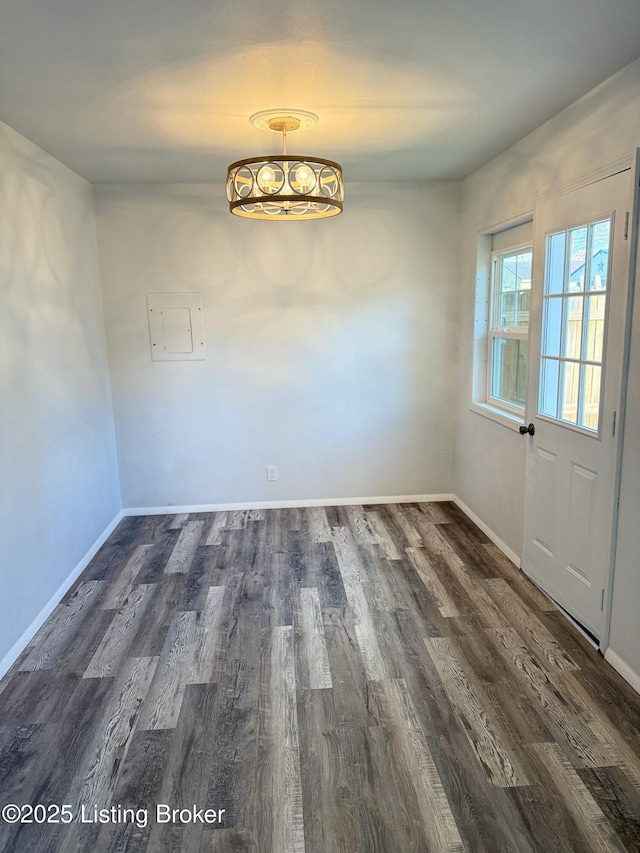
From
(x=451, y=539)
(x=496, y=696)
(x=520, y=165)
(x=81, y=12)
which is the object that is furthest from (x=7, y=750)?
(x=520, y=165)

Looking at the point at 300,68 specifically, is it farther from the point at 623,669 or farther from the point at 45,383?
the point at 623,669

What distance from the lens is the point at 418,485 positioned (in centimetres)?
460

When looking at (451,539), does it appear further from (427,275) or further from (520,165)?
(520,165)

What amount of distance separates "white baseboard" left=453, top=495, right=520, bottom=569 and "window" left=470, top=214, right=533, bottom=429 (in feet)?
2.65

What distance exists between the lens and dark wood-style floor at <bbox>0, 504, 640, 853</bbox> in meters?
1.71

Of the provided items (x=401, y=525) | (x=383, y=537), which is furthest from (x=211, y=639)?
(x=401, y=525)

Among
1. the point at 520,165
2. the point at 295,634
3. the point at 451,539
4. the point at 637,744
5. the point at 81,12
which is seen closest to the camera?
the point at 81,12

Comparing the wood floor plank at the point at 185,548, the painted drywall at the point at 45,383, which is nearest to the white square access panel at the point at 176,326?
the painted drywall at the point at 45,383

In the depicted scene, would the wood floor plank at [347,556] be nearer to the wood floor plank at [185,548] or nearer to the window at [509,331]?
the wood floor plank at [185,548]

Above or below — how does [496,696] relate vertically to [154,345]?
below

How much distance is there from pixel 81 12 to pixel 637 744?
3093 millimetres

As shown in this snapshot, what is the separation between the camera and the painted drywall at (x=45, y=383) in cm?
265

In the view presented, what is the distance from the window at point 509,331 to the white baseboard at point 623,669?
1.56 meters

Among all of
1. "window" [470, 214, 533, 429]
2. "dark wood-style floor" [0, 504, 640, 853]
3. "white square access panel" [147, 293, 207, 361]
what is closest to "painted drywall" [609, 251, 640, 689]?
"dark wood-style floor" [0, 504, 640, 853]
